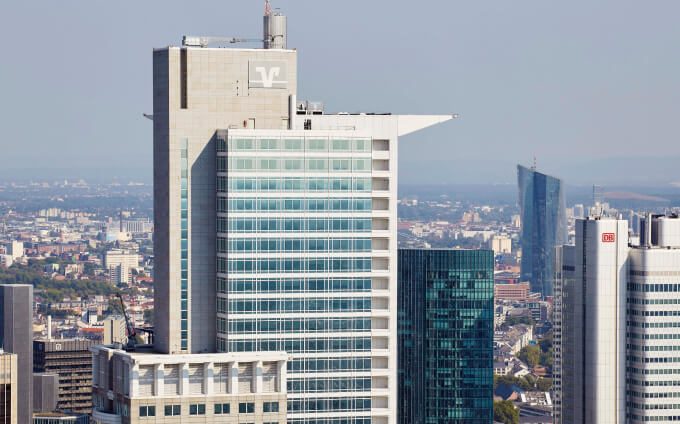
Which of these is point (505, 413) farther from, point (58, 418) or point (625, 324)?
point (625, 324)

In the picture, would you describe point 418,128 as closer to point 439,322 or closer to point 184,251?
point 184,251

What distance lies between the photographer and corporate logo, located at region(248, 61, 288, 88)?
68812 mm

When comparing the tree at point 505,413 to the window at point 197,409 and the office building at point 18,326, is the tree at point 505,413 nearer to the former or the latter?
the office building at point 18,326

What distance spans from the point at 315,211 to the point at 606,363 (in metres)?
45.3

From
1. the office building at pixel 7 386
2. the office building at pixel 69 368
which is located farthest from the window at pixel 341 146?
the office building at pixel 69 368

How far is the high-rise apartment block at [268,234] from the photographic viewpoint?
2657 inches

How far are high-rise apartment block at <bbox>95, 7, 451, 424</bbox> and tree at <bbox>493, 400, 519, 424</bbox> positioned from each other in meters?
106

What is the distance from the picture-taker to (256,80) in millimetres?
68938

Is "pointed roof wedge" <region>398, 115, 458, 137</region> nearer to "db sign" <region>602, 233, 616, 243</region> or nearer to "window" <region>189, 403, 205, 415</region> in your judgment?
"window" <region>189, 403, 205, 415</region>

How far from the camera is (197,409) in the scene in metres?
65.8

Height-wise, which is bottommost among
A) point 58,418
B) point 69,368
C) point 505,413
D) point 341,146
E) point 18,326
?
point 505,413

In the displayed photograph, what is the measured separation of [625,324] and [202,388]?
4813cm

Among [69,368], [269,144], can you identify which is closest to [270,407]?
[269,144]

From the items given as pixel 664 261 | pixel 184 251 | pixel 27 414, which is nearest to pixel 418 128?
pixel 184 251
